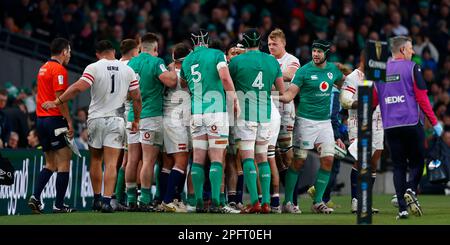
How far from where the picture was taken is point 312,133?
17422 mm

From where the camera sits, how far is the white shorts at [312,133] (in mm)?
17406

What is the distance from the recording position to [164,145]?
57.1 ft

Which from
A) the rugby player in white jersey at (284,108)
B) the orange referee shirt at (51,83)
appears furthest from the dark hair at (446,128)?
the orange referee shirt at (51,83)

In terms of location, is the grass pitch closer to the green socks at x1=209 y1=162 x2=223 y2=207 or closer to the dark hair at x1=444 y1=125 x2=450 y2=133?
the green socks at x1=209 y1=162 x2=223 y2=207

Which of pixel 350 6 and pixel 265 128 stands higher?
pixel 350 6

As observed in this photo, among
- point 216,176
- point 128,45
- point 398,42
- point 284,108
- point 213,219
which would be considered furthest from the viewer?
point 284,108

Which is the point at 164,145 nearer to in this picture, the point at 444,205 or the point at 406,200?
the point at 406,200

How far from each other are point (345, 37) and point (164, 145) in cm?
1409

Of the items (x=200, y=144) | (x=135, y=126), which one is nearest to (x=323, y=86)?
(x=200, y=144)

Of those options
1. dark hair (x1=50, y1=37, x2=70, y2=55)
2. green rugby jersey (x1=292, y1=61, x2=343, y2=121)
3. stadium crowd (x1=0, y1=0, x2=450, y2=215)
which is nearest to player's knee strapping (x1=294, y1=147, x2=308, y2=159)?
green rugby jersey (x1=292, y1=61, x2=343, y2=121)

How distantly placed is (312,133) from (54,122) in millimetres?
3634

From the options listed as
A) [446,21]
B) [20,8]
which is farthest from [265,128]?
[446,21]

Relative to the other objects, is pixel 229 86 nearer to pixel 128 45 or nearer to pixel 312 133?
pixel 312 133

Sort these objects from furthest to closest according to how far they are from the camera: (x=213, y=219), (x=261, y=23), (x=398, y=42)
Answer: (x=261, y=23), (x=398, y=42), (x=213, y=219)
